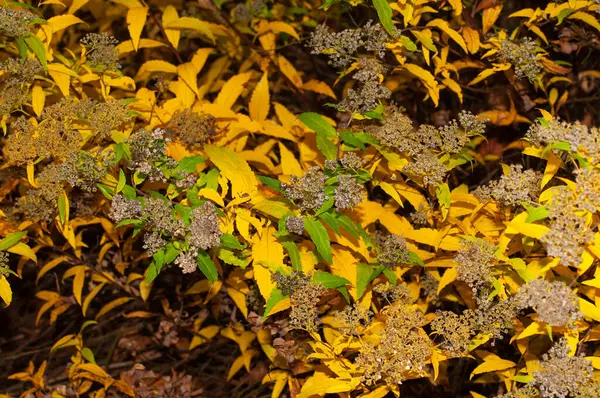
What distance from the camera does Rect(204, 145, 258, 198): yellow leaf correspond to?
274 centimetres

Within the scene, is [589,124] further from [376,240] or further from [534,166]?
[376,240]

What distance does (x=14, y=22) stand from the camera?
8.79ft

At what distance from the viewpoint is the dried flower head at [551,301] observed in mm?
2107

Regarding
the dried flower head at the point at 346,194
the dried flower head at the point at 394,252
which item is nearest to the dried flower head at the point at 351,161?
the dried flower head at the point at 346,194

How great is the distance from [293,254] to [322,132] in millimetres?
468

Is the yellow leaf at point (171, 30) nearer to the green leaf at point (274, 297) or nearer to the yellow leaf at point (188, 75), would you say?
the yellow leaf at point (188, 75)

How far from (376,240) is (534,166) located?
4.68 ft

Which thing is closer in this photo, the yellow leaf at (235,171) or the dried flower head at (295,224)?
the dried flower head at (295,224)

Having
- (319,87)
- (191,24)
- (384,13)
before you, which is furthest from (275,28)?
(384,13)

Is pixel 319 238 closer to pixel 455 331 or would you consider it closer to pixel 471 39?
pixel 455 331

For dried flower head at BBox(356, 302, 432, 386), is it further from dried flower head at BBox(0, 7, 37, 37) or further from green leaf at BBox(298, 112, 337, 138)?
dried flower head at BBox(0, 7, 37, 37)

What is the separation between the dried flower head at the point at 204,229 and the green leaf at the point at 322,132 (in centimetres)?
52

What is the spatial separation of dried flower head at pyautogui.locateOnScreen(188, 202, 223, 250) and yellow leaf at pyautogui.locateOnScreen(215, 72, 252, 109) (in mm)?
873

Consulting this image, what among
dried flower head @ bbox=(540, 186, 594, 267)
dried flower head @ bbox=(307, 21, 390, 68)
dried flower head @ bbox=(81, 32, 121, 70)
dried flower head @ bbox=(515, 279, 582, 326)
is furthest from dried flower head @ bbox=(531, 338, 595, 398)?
dried flower head @ bbox=(81, 32, 121, 70)
